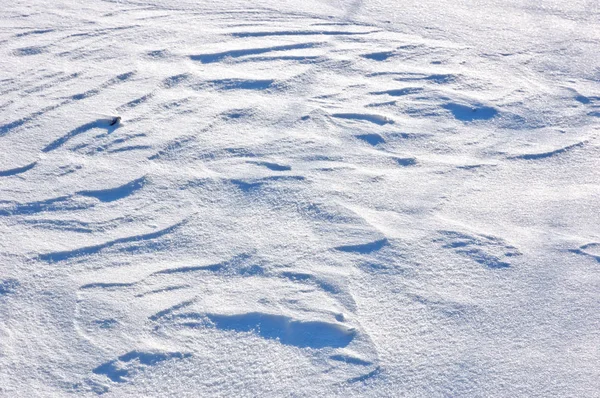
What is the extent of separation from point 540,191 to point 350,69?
1.22 m

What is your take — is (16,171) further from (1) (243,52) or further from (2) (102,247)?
(1) (243,52)

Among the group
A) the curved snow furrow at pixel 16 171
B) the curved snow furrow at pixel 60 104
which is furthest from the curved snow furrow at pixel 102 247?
the curved snow furrow at pixel 60 104

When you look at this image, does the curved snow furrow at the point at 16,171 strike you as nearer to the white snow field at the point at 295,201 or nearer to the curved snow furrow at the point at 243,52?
the white snow field at the point at 295,201

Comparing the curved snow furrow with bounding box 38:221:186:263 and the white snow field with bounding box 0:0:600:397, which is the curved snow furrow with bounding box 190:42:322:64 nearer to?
the white snow field with bounding box 0:0:600:397

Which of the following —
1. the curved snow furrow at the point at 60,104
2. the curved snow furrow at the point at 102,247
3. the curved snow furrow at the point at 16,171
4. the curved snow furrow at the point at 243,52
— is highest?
the curved snow furrow at the point at 243,52

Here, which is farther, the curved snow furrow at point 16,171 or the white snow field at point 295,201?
the curved snow furrow at point 16,171

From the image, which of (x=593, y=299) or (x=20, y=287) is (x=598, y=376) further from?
(x=20, y=287)

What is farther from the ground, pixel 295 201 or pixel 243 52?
pixel 243 52

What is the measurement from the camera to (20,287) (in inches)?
88.0

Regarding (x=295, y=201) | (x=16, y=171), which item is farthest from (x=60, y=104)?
(x=295, y=201)

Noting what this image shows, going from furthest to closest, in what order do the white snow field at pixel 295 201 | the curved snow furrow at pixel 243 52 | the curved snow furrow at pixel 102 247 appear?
1. the curved snow furrow at pixel 243 52
2. the curved snow furrow at pixel 102 247
3. the white snow field at pixel 295 201

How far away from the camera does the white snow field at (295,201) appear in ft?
6.86

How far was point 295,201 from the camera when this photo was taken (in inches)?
103

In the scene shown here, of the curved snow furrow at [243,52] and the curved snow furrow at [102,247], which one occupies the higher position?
the curved snow furrow at [243,52]
